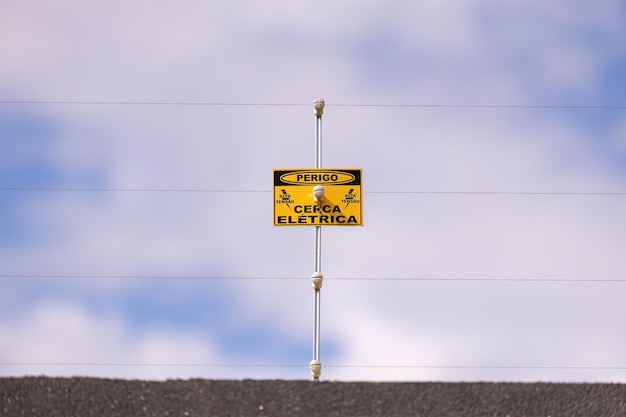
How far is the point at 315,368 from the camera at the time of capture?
9844mm

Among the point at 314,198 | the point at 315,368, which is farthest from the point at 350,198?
the point at 315,368

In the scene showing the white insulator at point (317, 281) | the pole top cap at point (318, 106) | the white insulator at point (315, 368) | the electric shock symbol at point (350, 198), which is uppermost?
the pole top cap at point (318, 106)

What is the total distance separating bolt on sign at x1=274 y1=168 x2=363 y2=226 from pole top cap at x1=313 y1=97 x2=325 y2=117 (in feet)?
2.70

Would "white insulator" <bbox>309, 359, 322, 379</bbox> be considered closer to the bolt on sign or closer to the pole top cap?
the bolt on sign

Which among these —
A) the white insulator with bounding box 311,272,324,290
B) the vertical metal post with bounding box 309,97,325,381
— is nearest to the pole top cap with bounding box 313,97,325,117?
the vertical metal post with bounding box 309,97,325,381

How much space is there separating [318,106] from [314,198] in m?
1.19

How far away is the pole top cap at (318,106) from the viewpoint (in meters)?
11.2

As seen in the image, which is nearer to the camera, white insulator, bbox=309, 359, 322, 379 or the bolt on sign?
white insulator, bbox=309, 359, 322, 379

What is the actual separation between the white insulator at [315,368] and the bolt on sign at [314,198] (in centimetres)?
165

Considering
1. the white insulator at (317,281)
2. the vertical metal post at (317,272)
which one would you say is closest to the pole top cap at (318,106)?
the vertical metal post at (317,272)

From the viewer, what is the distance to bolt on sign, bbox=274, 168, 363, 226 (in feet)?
35.2

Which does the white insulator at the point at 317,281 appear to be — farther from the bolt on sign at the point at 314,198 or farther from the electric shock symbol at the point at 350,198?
the electric shock symbol at the point at 350,198

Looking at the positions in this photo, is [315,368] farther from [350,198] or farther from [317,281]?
[350,198]

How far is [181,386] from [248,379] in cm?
31
